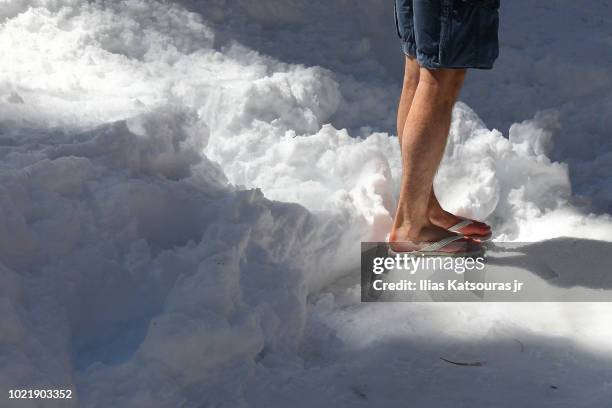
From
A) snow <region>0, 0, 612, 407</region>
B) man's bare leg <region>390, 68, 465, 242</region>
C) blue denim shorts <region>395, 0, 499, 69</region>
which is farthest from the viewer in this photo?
man's bare leg <region>390, 68, 465, 242</region>

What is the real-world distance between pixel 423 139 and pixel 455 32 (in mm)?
302

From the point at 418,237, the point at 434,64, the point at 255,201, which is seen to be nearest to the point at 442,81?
the point at 434,64

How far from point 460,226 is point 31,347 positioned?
1.31m

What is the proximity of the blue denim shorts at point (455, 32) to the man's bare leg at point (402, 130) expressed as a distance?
19cm

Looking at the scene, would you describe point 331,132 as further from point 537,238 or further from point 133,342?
point 133,342

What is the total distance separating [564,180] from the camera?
2.65 m

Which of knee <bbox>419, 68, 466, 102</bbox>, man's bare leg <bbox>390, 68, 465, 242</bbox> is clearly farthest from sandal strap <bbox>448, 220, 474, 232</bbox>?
knee <bbox>419, 68, 466, 102</bbox>

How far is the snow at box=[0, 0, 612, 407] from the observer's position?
1582 millimetres

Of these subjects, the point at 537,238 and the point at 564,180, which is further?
the point at 564,180

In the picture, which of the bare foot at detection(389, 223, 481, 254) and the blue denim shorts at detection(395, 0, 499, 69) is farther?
the bare foot at detection(389, 223, 481, 254)

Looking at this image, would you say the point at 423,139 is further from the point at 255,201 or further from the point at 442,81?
the point at 255,201

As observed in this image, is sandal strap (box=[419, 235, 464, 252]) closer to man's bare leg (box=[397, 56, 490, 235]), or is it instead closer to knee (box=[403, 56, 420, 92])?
man's bare leg (box=[397, 56, 490, 235])

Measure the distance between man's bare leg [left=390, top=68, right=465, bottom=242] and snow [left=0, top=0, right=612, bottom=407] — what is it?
19 cm

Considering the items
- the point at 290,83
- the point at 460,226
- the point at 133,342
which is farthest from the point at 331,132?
the point at 133,342
